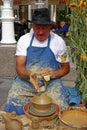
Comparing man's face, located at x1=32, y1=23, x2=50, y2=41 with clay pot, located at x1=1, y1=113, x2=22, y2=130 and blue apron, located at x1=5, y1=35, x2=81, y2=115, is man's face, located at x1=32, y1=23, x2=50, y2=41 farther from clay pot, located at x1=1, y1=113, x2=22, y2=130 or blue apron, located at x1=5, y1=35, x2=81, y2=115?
clay pot, located at x1=1, y1=113, x2=22, y2=130

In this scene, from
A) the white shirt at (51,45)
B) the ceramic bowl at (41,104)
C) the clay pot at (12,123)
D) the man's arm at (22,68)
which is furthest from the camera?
the white shirt at (51,45)

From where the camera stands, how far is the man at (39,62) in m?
2.66

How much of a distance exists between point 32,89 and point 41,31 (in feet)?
1.96

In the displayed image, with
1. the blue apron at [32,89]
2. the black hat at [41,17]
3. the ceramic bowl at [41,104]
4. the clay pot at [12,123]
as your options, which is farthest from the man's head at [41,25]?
the clay pot at [12,123]

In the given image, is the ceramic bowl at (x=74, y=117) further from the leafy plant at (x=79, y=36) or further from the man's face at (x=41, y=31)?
the man's face at (x=41, y=31)

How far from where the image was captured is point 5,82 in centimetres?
535

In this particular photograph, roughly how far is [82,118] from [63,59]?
688 mm

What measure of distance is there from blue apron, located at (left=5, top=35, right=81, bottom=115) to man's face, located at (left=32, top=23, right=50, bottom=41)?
9 cm

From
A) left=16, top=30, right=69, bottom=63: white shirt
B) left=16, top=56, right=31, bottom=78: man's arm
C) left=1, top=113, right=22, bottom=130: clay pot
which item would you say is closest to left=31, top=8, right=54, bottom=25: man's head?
left=16, top=30, right=69, bottom=63: white shirt

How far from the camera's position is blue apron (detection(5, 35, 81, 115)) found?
8.81 feet

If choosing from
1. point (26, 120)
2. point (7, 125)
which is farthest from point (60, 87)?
point (7, 125)

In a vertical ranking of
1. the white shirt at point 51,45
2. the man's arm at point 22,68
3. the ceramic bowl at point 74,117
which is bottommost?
the ceramic bowl at point 74,117

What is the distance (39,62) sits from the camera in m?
2.72

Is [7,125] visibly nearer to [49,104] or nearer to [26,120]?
[26,120]
